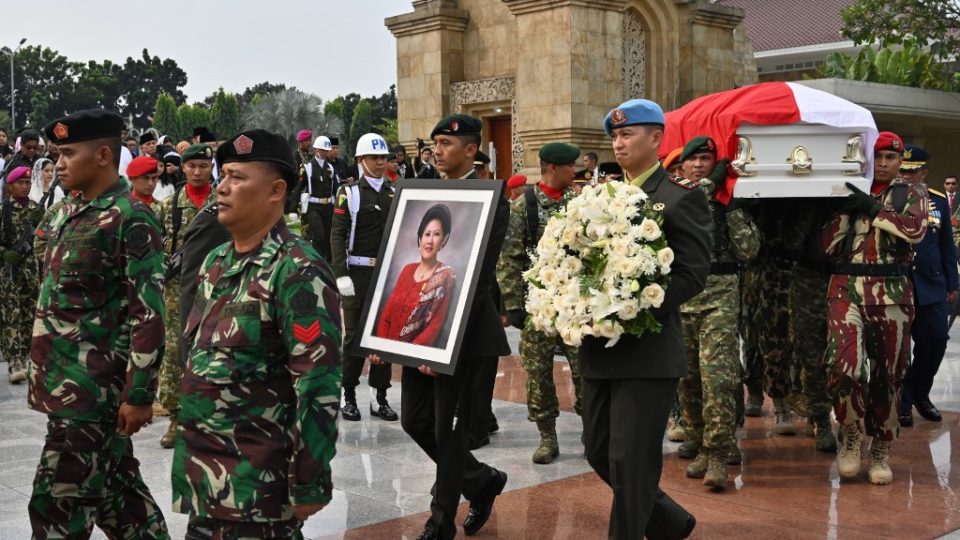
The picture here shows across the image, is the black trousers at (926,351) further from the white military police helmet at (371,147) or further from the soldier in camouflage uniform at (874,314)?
the white military police helmet at (371,147)

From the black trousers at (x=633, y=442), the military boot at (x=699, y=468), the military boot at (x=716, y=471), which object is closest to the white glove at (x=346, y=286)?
the military boot at (x=699, y=468)

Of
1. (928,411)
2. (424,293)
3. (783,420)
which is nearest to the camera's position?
(424,293)

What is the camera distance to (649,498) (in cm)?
461

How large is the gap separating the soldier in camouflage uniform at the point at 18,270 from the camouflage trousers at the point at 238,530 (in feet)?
25.3

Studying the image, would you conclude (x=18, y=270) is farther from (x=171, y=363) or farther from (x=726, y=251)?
(x=726, y=251)

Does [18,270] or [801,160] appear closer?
[801,160]

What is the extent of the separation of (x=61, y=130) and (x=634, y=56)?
47.2ft

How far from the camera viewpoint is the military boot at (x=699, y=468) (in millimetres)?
6855

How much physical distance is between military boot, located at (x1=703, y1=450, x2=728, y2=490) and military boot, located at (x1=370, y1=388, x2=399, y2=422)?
2862 mm

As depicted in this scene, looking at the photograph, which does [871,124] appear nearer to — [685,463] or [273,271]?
[685,463]

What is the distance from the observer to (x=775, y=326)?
8.14m

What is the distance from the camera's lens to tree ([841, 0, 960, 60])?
78.0ft

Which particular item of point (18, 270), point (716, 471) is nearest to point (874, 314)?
point (716, 471)

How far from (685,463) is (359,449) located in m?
2.23
